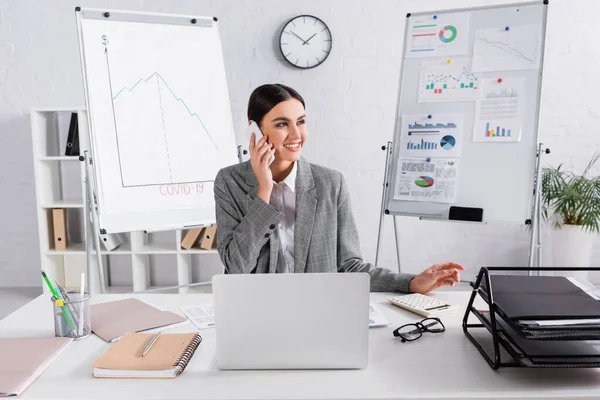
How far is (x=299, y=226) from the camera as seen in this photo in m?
1.46

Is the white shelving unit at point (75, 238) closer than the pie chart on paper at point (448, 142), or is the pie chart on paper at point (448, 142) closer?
the pie chart on paper at point (448, 142)

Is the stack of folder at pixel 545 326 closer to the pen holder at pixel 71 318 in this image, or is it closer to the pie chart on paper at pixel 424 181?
the pen holder at pixel 71 318

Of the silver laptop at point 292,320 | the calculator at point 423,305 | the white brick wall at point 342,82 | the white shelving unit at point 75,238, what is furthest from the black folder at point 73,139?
the silver laptop at point 292,320

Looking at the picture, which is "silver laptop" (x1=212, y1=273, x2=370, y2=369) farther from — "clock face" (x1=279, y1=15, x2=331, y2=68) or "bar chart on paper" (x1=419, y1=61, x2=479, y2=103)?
"clock face" (x1=279, y1=15, x2=331, y2=68)

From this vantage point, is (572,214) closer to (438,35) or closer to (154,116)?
(438,35)

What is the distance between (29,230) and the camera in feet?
11.2

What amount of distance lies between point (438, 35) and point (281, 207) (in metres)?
1.32

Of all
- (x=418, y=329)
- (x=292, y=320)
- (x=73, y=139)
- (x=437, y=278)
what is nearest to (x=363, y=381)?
(x=292, y=320)

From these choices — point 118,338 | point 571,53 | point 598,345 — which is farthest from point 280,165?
point 571,53

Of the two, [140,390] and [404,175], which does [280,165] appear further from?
[404,175]

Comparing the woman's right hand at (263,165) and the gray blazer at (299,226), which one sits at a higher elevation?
the woman's right hand at (263,165)

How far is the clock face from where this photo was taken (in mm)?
3234

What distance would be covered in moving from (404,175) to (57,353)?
1765mm

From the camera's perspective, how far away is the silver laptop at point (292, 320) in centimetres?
81
